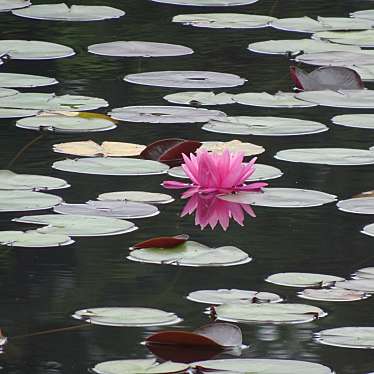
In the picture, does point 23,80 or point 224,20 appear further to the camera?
point 224,20

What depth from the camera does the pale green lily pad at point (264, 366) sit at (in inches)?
96.9

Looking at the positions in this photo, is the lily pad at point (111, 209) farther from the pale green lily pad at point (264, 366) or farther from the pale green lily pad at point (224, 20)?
the pale green lily pad at point (224, 20)

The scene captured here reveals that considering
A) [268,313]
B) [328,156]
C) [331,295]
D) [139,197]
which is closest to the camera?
Result: [268,313]

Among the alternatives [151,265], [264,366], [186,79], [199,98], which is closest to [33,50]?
[186,79]

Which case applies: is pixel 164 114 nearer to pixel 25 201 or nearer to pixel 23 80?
pixel 23 80

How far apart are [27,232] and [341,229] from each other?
0.61 meters

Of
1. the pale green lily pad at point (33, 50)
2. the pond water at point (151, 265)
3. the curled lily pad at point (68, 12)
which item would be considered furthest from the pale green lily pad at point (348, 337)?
the curled lily pad at point (68, 12)

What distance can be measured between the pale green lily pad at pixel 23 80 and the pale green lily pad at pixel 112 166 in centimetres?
86

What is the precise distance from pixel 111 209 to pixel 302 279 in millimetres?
552

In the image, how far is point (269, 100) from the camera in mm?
4398

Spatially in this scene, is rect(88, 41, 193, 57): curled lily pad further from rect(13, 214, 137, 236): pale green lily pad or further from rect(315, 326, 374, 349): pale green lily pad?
rect(315, 326, 374, 349): pale green lily pad

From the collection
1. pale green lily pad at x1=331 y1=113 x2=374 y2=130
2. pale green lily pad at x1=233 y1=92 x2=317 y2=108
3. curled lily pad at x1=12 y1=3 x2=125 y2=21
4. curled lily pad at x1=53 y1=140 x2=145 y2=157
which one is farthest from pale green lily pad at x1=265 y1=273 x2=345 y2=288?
curled lily pad at x1=12 y1=3 x2=125 y2=21

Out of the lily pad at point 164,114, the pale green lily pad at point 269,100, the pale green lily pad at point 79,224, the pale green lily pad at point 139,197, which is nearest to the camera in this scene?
the pale green lily pad at point 79,224

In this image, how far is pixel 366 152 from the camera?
12.6ft
